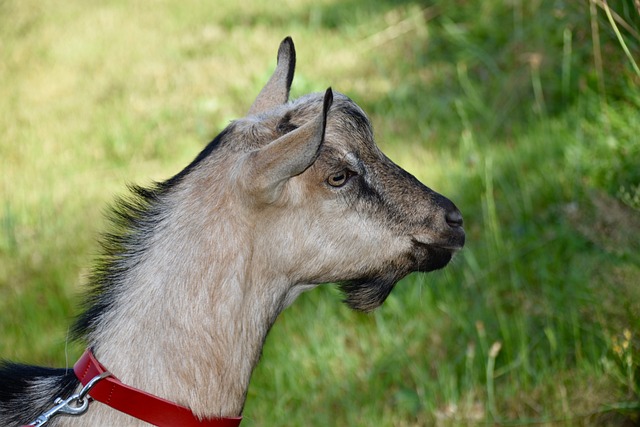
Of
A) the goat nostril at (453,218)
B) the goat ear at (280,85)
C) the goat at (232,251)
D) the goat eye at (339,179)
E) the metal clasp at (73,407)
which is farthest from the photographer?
the goat ear at (280,85)

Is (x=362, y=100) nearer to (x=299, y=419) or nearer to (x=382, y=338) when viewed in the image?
(x=382, y=338)

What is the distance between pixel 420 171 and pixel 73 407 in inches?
152

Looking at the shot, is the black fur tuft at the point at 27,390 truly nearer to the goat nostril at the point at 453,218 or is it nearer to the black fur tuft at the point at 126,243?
the black fur tuft at the point at 126,243

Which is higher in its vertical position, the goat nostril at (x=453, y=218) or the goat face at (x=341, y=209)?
the goat face at (x=341, y=209)

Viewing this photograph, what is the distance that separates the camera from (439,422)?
4.04m

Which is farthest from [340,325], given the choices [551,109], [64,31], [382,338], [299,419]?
[64,31]

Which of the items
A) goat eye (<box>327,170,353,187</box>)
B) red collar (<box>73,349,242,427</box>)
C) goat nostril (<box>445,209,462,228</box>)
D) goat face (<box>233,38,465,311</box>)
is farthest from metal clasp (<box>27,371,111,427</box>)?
goat nostril (<box>445,209,462,228</box>)

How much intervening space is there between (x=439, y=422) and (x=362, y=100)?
4.17 meters

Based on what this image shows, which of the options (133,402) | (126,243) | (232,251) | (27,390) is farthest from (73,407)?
(232,251)

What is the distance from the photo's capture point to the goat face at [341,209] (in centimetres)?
282

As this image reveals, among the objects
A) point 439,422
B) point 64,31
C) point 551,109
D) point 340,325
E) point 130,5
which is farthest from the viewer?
point 130,5

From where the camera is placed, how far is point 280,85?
3.29 metres

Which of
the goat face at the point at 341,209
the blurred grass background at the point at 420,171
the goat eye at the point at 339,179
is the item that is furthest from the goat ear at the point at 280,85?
the blurred grass background at the point at 420,171

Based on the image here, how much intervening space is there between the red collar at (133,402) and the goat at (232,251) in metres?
0.05
